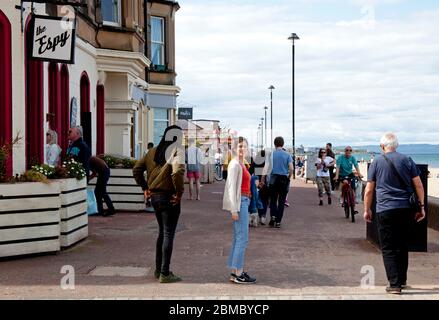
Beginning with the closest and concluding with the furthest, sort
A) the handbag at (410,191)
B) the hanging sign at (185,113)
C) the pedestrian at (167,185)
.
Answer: the handbag at (410,191), the pedestrian at (167,185), the hanging sign at (185,113)

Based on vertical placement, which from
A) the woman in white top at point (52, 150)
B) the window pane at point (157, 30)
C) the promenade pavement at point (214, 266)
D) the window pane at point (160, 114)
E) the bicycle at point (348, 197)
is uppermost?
the window pane at point (157, 30)

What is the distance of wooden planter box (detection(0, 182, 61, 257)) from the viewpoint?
30.0 feet

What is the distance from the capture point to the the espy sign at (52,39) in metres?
11.6

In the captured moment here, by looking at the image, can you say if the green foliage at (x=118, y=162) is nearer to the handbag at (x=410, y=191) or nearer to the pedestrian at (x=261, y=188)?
the pedestrian at (x=261, y=188)

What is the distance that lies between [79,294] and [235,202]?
2.05 meters

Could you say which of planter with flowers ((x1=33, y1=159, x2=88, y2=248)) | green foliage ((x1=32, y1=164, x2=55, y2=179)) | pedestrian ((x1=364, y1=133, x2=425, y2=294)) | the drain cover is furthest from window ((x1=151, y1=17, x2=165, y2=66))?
pedestrian ((x1=364, y1=133, x2=425, y2=294))

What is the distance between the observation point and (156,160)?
8133 mm

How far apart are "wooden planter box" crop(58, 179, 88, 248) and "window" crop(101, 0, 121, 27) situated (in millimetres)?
9583

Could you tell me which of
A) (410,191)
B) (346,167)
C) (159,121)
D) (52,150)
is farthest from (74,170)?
(159,121)

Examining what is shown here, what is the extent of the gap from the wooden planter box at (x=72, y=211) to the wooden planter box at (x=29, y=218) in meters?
0.37

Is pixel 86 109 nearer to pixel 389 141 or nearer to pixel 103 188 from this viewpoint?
pixel 103 188

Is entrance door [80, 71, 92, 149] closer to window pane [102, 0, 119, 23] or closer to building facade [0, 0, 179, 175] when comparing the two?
building facade [0, 0, 179, 175]

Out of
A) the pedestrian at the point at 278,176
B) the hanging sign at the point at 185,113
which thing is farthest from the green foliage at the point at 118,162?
the hanging sign at the point at 185,113
